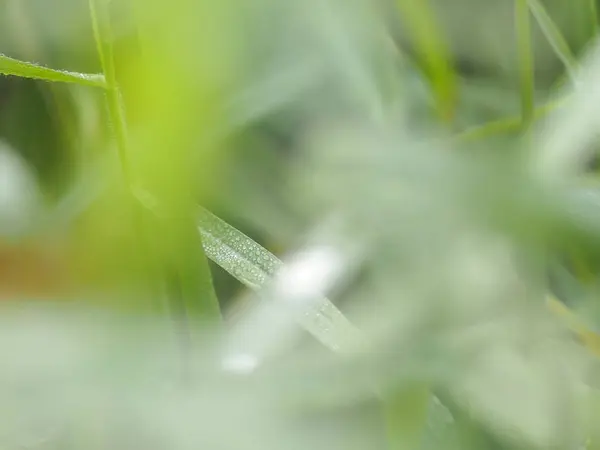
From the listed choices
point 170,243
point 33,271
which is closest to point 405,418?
point 170,243

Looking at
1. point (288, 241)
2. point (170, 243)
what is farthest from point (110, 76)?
point (288, 241)

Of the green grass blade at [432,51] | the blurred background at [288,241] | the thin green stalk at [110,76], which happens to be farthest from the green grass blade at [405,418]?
the green grass blade at [432,51]

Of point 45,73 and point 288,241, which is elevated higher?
point 45,73

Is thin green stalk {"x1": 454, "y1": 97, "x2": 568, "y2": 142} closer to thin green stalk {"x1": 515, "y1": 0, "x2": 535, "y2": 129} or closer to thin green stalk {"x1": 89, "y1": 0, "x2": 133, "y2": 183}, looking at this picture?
thin green stalk {"x1": 515, "y1": 0, "x2": 535, "y2": 129}

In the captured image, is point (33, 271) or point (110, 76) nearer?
point (110, 76)

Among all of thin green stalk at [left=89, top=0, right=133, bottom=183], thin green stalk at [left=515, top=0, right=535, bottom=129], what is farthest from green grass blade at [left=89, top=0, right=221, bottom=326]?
thin green stalk at [left=515, top=0, right=535, bottom=129]

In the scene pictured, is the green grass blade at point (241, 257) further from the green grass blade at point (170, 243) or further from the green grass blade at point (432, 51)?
the green grass blade at point (432, 51)

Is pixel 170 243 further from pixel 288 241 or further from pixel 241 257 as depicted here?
pixel 288 241
